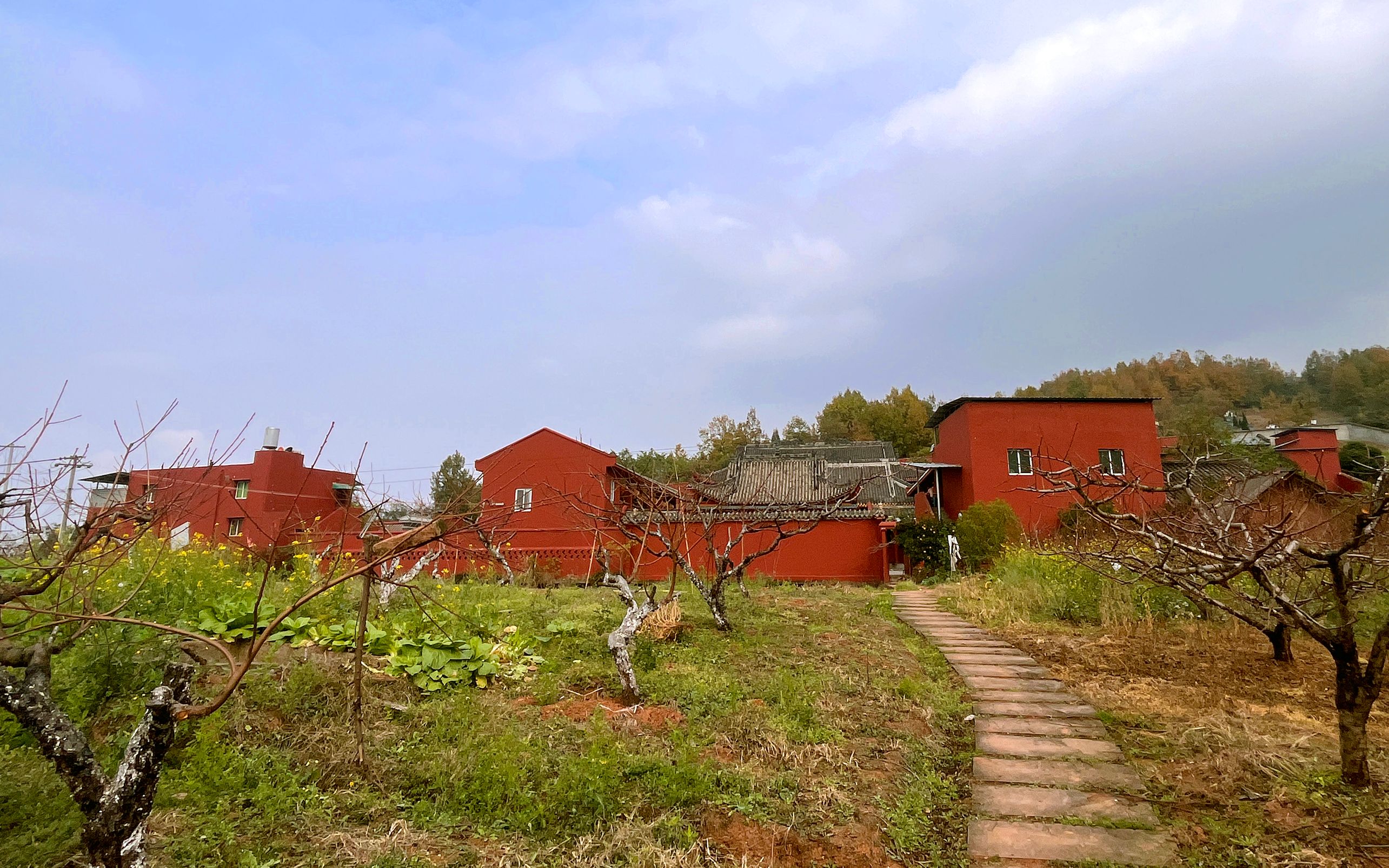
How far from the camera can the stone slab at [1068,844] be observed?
2.94 meters

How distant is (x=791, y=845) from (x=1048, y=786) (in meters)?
1.77

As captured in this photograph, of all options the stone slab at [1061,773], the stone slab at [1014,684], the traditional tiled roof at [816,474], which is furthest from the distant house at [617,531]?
the stone slab at [1061,773]

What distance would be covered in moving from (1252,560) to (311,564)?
22.9 feet

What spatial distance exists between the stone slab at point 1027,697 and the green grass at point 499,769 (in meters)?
0.30

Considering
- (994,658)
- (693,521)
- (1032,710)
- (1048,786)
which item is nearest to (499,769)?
(1048,786)

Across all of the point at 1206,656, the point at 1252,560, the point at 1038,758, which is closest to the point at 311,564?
the point at 1038,758

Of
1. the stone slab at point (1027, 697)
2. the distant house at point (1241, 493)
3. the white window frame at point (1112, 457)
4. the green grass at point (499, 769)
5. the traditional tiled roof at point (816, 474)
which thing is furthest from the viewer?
the traditional tiled roof at point (816, 474)

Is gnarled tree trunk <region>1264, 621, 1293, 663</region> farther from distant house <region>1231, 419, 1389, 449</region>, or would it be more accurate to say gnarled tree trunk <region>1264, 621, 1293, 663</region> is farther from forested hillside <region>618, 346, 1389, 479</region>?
forested hillside <region>618, 346, 1389, 479</region>

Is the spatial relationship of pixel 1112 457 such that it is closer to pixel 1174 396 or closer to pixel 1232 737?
pixel 1232 737

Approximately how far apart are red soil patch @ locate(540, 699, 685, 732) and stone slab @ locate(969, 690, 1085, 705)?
8.87 feet

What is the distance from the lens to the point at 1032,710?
5.09m

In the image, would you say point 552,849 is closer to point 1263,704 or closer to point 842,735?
point 842,735

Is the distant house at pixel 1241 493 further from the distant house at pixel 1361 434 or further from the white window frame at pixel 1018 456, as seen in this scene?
the distant house at pixel 1361 434

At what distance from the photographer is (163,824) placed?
8.90 feet
